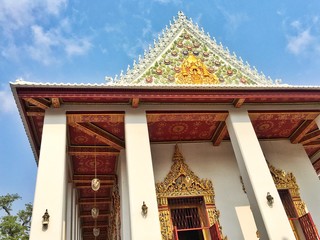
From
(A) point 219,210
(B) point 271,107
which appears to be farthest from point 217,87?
(A) point 219,210

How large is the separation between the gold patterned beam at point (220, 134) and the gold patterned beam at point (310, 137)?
225 centimetres

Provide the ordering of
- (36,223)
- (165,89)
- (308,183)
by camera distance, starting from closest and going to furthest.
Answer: (36,223), (165,89), (308,183)

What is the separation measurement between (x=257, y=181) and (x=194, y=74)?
2.72m

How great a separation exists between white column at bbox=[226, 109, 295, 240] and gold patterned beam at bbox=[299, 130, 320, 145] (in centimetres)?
262

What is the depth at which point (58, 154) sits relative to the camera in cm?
495

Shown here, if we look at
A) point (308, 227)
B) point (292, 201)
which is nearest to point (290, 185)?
point (292, 201)

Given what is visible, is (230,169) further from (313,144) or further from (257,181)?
(313,144)

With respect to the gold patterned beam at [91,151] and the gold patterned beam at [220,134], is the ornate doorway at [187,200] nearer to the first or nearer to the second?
the gold patterned beam at [220,134]

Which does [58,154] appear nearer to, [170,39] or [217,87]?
[217,87]

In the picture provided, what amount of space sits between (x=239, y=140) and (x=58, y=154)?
330cm

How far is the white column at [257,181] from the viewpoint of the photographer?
4.85 m

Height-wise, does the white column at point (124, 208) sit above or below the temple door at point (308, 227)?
above

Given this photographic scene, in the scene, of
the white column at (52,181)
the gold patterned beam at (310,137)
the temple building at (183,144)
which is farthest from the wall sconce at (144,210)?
the gold patterned beam at (310,137)

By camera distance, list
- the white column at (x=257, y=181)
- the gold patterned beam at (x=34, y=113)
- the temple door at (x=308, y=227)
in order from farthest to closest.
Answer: the temple door at (x=308, y=227)
the gold patterned beam at (x=34, y=113)
the white column at (x=257, y=181)
